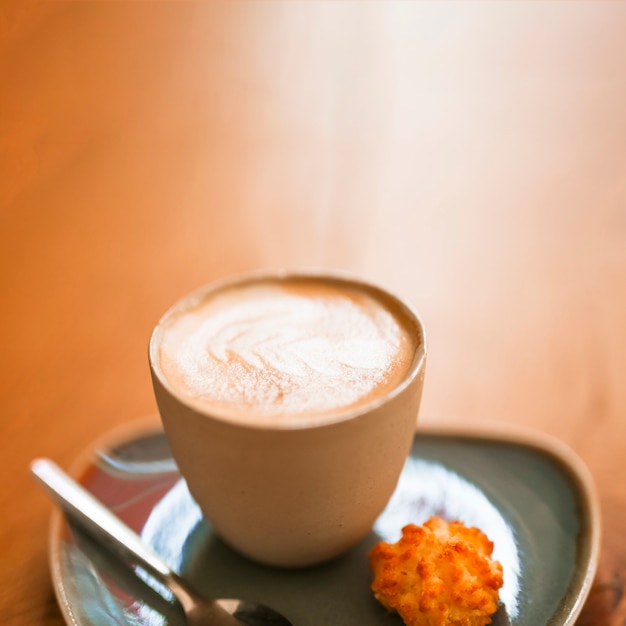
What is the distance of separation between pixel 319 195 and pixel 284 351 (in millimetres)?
870

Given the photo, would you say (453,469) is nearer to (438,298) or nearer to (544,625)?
(544,625)

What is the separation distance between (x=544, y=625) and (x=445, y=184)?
A: 1.14 meters

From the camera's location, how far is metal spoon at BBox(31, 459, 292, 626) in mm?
749

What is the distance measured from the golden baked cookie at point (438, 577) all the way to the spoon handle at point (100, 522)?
0.22m

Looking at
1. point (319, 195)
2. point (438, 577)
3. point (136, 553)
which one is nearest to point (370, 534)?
point (438, 577)

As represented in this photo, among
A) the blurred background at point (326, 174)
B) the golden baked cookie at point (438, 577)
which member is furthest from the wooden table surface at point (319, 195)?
the golden baked cookie at point (438, 577)

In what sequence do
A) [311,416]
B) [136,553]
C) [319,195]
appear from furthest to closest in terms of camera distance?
[319,195] < [136,553] < [311,416]

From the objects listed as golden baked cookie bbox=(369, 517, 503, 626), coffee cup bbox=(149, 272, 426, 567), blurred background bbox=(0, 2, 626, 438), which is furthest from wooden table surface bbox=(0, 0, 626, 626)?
coffee cup bbox=(149, 272, 426, 567)

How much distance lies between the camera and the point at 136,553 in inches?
31.8

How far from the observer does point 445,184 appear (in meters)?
1.69

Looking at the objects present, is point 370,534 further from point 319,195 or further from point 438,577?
point 319,195

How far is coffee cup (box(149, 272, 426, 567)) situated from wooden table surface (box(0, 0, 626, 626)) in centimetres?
24

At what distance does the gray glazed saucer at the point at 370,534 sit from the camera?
2.48ft

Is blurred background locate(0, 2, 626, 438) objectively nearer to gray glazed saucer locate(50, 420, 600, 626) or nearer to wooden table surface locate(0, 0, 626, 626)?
wooden table surface locate(0, 0, 626, 626)
